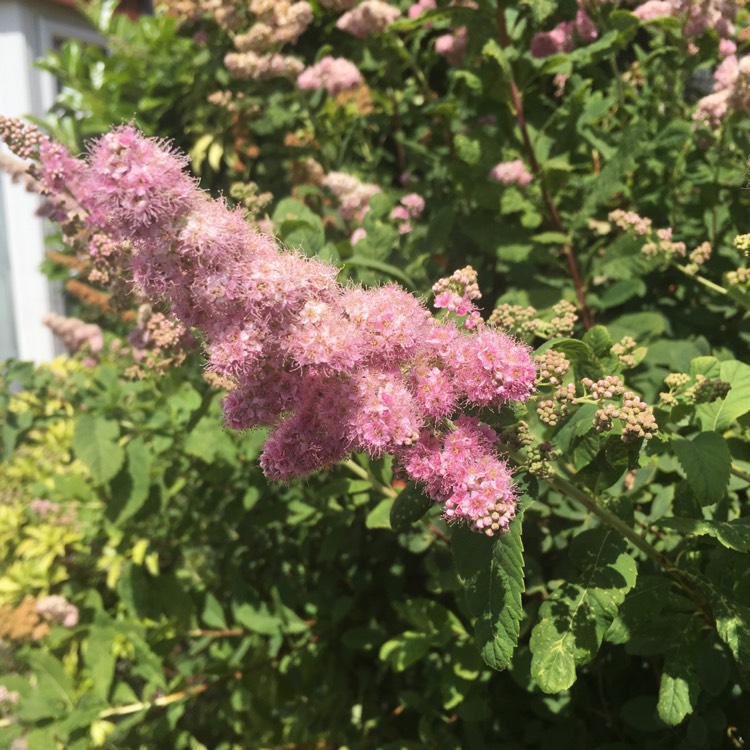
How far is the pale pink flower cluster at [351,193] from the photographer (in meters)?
1.91

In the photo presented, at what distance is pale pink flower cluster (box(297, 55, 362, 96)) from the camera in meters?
2.15

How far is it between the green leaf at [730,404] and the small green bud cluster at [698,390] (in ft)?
0.15

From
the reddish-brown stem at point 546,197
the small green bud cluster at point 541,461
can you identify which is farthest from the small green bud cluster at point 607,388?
the reddish-brown stem at point 546,197

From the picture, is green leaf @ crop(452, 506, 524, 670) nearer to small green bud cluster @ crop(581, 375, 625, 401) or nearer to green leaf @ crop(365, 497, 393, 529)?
small green bud cluster @ crop(581, 375, 625, 401)

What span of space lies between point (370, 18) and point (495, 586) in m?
1.83

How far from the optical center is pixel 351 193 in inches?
75.7

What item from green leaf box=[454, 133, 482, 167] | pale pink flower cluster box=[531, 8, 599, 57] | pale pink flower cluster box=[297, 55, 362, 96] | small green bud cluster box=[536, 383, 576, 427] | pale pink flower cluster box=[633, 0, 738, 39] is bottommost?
small green bud cluster box=[536, 383, 576, 427]

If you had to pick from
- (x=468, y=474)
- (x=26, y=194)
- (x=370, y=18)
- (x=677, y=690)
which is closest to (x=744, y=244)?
(x=468, y=474)


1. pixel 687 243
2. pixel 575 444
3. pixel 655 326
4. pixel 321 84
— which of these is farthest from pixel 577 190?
pixel 575 444

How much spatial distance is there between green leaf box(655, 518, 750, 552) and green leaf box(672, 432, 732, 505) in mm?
41

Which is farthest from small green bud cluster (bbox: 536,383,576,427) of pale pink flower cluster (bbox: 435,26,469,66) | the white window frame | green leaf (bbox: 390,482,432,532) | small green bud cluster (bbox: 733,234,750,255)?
the white window frame

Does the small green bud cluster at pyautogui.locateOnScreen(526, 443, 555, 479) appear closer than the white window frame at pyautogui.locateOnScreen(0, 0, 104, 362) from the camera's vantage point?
Yes

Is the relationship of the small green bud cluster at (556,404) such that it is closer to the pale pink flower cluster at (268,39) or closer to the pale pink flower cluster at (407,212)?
the pale pink flower cluster at (407,212)

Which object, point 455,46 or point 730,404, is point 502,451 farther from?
point 455,46
